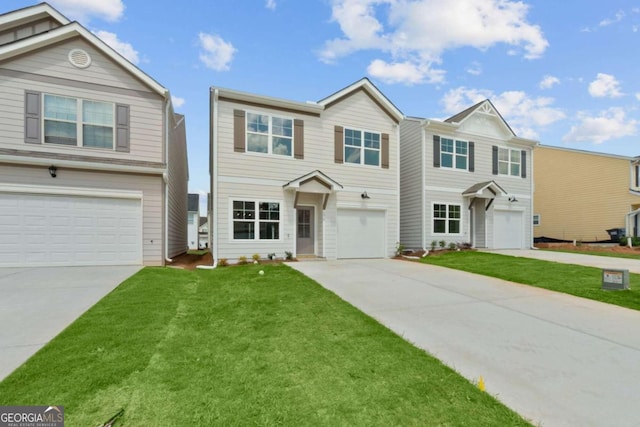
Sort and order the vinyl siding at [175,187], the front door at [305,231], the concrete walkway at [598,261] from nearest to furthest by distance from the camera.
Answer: the concrete walkway at [598,261] < the vinyl siding at [175,187] < the front door at [305,231]

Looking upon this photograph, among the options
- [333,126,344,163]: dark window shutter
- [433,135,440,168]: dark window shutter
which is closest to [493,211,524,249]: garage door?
[433,135,440,168]: dark window shutter

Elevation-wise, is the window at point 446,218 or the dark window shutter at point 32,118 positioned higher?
the dark window shutter at point 32,118

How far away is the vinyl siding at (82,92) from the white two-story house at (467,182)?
1111cm

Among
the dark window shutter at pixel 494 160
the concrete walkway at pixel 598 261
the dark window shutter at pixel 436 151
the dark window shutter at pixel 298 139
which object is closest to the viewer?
the concrete walkway at pixel 598 261

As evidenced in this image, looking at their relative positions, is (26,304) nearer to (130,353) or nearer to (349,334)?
(130,353)

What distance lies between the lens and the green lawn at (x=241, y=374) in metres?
2.40

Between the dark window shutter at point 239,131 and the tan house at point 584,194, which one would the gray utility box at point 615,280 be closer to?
the dark window shutter at point 239,131

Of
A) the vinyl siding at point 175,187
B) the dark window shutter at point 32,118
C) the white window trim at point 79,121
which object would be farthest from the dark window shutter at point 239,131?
the dark window shutter at point 32,118

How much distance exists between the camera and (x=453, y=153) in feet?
49.3

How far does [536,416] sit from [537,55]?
14.1 metres

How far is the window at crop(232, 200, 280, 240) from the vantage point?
428 inches

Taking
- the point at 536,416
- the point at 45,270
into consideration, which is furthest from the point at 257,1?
the point at 536,416

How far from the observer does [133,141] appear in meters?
9.72

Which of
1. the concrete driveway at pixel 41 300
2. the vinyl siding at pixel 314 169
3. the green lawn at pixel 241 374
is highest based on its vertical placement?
the vinyl siding at pixel 314 169
